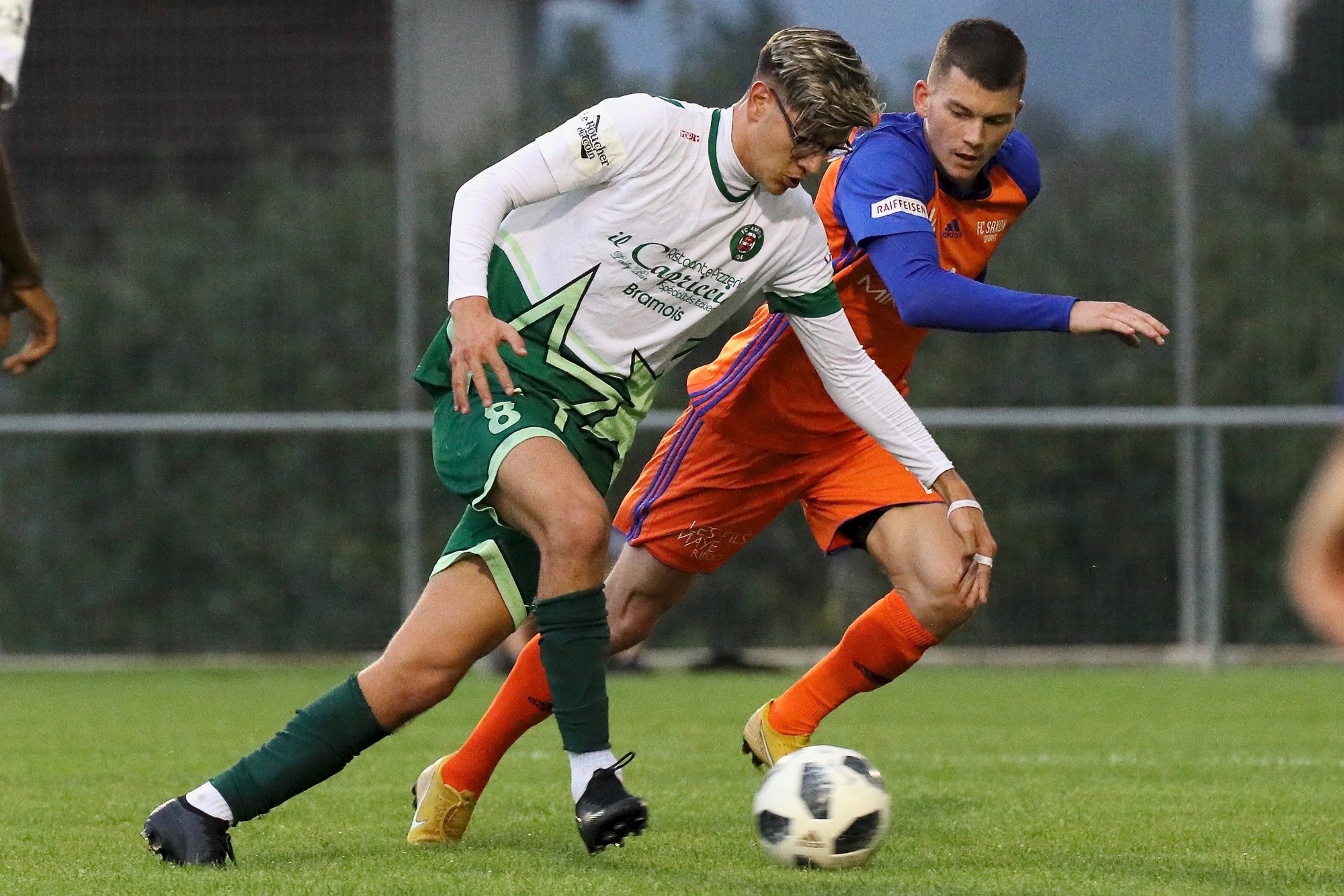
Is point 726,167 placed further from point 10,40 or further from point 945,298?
point 10,40

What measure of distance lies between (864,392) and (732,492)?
0.85 meters

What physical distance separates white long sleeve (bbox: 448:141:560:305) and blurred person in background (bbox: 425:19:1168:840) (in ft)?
3.37

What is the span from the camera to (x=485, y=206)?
432 centimetres

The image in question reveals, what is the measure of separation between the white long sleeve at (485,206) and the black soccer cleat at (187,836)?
1.25 meters

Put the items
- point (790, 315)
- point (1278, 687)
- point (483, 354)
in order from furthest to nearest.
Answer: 1. point (1278, 687)
2. point (790, 315)
3. point (483, 354)

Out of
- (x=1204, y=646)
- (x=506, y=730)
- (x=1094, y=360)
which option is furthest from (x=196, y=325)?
(x=506, y=730)

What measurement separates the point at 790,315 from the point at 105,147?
8458 mm

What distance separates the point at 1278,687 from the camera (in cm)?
1012

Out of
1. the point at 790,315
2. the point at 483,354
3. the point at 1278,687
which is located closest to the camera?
the point at 483,354

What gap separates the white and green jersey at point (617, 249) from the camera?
448 cm

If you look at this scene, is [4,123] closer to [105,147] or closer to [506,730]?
[105,147]

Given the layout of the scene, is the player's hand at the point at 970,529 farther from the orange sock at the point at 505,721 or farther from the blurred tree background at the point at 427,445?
the blurred tree background at the point at 427,445

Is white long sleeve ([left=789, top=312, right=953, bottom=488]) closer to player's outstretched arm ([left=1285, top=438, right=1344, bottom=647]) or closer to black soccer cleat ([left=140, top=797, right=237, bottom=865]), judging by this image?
black soccer cleat ([left=140, top=797, right=237, bottom=865])

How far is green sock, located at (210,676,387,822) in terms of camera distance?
14.0 ft
